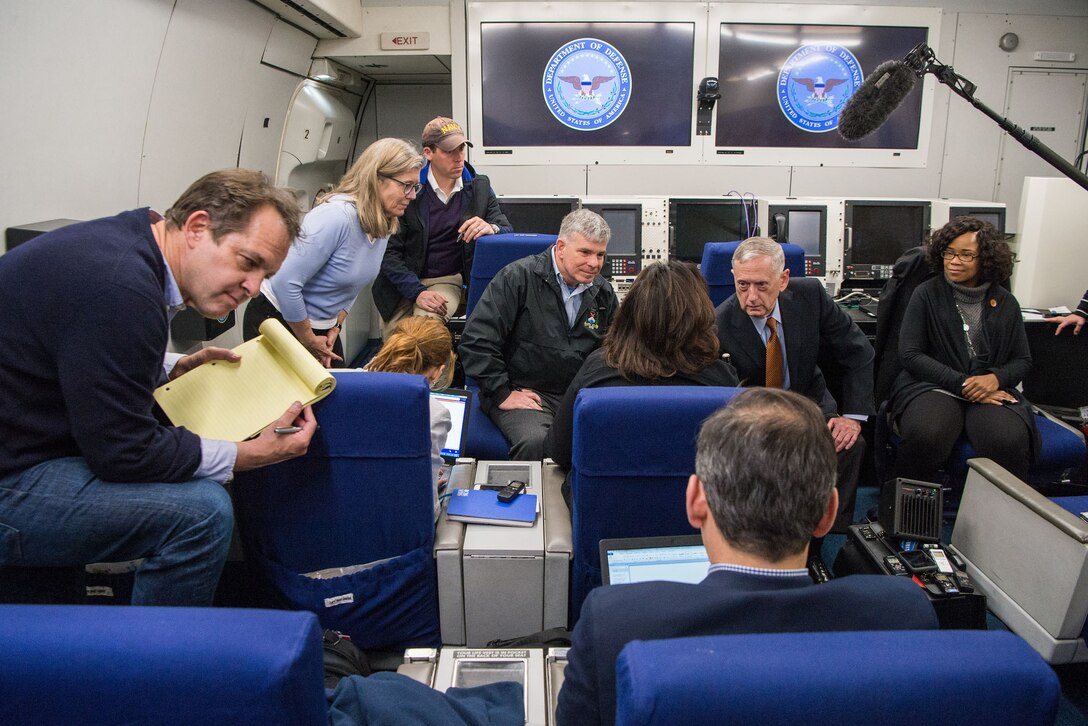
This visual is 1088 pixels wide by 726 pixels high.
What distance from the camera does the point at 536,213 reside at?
4.41 m

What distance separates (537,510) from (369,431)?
1.85ft

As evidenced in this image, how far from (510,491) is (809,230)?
324 cm

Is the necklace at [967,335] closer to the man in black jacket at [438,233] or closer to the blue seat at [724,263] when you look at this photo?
the blue seat at [724,263]

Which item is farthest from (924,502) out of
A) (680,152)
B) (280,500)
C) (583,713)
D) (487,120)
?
(487,120)

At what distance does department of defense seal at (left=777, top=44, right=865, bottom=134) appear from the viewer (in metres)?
4.66

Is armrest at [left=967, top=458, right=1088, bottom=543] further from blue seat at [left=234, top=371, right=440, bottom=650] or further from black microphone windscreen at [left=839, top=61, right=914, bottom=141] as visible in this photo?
blue seat at [left=234, top=371, right=440, bottom=650]

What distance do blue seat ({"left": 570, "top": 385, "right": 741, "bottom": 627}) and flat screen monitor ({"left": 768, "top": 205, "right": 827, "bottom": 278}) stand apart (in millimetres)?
3076

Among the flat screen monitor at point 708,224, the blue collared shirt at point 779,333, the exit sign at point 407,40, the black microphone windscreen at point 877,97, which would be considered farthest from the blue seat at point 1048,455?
the exit sign at point 407,40

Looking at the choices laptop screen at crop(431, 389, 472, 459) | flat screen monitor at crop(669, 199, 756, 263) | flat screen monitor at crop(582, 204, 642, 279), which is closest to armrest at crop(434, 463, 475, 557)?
laptop screen at crop(431, 389, 472, 459)

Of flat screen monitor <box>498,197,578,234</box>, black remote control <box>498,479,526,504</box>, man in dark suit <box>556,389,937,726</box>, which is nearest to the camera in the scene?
man in dark suit <box>556,389,937,726</box>

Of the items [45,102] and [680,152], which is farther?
[680,152]

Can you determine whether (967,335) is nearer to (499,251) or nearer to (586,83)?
(499,251)

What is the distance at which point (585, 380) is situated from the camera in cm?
214

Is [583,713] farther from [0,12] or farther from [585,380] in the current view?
[0,12]
